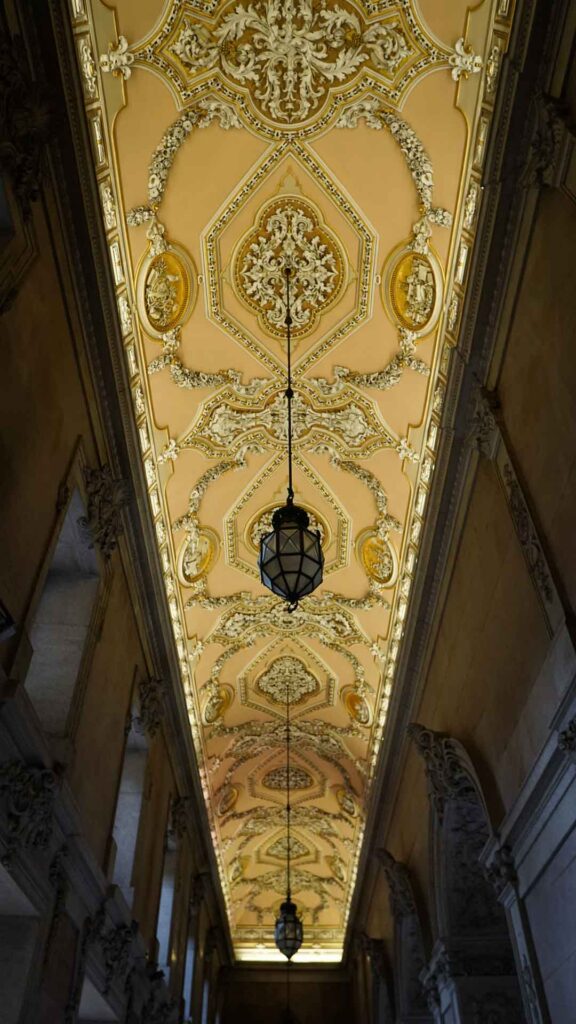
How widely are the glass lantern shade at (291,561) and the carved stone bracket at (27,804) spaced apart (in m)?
2.21

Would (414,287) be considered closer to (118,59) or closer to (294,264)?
(294,264)

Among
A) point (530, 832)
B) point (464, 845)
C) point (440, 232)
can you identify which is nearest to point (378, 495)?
point (440, 232)

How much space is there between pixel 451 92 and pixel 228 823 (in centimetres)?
1602

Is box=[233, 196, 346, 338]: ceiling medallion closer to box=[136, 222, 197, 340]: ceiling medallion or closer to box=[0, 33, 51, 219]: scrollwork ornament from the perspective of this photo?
box=[136, 222, 197, 340]: ceiling medallion

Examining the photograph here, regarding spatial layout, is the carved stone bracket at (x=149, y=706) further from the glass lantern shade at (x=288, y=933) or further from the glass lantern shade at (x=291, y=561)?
the glass lantern shade at (x=288, y=933)

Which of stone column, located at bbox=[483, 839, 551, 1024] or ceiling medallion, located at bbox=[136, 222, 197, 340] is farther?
ceiling medallion, located at bbox=[136, 222, 197, 340]

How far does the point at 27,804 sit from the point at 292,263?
5596mm

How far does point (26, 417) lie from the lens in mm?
5480

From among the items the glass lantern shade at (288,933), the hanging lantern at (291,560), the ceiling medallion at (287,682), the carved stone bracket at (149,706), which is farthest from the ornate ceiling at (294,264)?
the glass lantern shade at (288,933)

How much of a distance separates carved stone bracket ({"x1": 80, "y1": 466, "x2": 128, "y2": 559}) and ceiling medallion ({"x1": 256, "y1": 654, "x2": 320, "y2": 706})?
20.1 feet

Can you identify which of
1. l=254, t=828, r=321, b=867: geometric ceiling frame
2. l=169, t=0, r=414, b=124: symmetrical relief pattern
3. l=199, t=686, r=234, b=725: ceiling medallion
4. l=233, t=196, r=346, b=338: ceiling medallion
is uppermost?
l=254, t=828, r=321, b=867: geometric ceiling frame

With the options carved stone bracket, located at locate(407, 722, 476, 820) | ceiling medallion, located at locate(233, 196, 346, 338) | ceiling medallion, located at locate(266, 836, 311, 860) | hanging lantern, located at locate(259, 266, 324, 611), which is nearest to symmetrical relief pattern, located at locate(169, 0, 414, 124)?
ceiling medallion, located at locate(233, 196, 346, 338)

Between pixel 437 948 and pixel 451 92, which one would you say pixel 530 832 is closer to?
pixel 437 948

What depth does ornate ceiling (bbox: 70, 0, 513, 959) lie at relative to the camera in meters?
6.56
